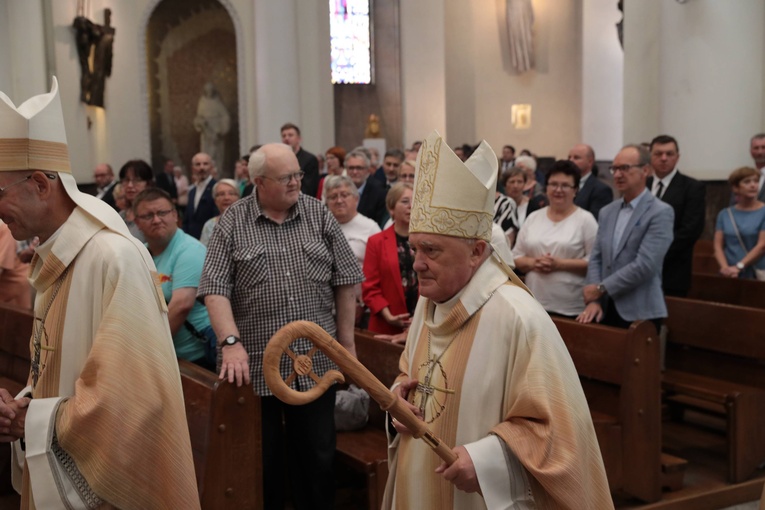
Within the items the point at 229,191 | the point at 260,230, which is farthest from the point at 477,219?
the point at 229,191

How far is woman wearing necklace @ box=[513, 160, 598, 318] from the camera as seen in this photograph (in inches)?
191

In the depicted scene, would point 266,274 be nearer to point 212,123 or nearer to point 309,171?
point 309,171

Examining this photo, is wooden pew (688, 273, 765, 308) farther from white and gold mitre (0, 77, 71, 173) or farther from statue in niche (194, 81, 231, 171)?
statue in niche (194, 81, 231, 171)

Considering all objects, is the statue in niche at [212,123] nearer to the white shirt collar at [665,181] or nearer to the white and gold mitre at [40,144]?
the white shirt collar at [665,181]

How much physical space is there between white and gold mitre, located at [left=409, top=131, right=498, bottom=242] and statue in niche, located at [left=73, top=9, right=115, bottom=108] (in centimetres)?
1181

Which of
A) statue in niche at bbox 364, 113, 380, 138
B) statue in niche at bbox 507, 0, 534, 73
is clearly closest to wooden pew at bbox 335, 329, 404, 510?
statue in niche at bbox 364, 113, 380, 138

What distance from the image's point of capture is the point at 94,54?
13445 millimetres

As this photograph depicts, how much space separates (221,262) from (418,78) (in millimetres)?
15880

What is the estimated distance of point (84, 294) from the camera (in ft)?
7.29

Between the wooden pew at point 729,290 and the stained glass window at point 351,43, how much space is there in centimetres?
1455

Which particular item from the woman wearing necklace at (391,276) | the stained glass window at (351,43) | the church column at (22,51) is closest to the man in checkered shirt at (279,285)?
the woman wearing necklace at (391,276)

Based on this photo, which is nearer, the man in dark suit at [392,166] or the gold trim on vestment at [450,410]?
the gold trim on vestment at [450,410]

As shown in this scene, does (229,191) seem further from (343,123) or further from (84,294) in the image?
(343,123)

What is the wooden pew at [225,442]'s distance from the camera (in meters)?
3.37
